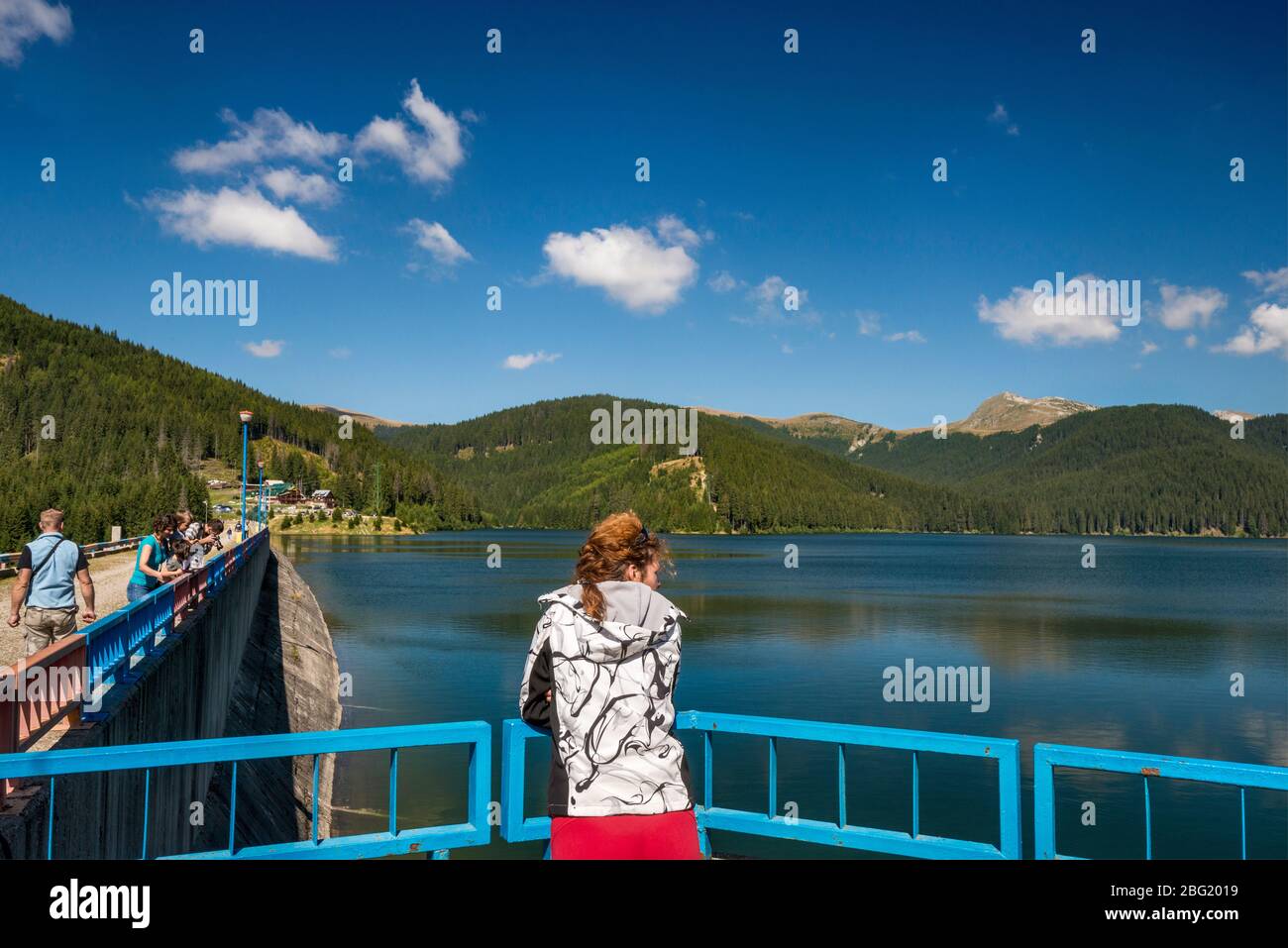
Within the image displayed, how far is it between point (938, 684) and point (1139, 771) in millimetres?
34653

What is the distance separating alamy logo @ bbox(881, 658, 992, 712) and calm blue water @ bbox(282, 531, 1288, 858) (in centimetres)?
78

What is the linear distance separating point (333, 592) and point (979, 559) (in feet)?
313

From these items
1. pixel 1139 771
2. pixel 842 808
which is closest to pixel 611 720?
pixel 842 808

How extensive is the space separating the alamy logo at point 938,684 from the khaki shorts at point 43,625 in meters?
29.1

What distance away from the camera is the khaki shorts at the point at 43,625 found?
10297 mm

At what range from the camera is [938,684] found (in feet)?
121

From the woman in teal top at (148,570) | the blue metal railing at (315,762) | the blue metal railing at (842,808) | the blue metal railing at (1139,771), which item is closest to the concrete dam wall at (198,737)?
the blue metal railing at (315,762)

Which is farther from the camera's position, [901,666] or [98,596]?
[901,666]
